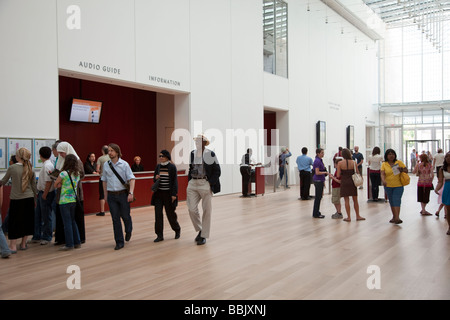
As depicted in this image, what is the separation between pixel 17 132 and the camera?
27.0 feet

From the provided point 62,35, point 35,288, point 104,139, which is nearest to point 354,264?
point 35,288

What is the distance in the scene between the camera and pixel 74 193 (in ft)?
20.6

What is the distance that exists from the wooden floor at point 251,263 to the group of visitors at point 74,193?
260 millimetres

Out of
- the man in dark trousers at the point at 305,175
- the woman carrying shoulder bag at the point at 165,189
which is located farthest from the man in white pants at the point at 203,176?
the man in dark trousers at the point at 305,175

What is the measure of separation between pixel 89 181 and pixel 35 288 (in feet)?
18.6

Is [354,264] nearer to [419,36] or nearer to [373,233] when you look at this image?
[373,233]

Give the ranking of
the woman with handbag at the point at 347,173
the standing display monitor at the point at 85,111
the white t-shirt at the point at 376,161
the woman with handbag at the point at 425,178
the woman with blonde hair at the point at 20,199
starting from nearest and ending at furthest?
1. the woman with blonde hair at the point at 20,199
2. the woman with handbag at the point at 347,173
3. the woman with handbag at the point at 425,178
4. the white t-shirt at the point at 376,161
5. the standing display monitor at the point at 85,111

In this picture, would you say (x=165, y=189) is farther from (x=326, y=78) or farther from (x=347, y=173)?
(x=326, y=78)

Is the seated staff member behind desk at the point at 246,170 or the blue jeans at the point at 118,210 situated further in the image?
the seated staff member behind desk at the point at 246,170

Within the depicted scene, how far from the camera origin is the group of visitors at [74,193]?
607 centimetres

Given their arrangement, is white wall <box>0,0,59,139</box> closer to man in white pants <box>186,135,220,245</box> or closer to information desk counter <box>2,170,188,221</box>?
information desk counter <box>2,170,188,221</box>

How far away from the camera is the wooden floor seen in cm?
418

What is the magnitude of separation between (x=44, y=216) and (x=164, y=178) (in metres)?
1.98

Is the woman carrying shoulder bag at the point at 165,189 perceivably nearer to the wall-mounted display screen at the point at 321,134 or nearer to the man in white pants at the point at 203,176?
the man in white pants at the point at 203,176
